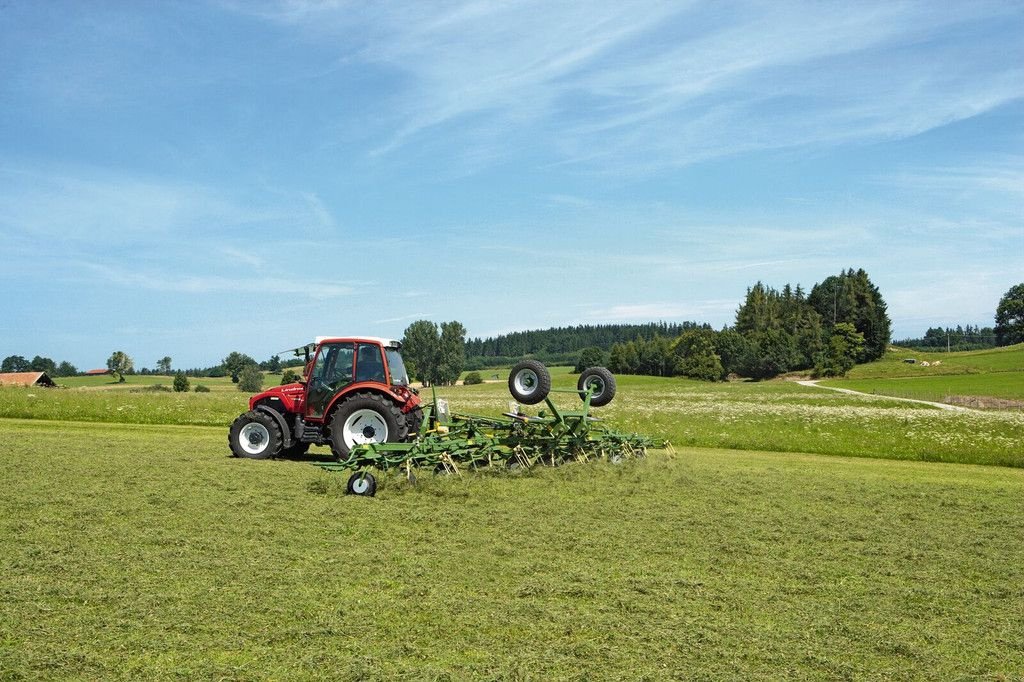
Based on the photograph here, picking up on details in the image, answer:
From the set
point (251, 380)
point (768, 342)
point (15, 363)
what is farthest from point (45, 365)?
point (768, 342)

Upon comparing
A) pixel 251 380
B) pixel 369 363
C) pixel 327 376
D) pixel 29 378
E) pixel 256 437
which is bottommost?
pixel 256 437

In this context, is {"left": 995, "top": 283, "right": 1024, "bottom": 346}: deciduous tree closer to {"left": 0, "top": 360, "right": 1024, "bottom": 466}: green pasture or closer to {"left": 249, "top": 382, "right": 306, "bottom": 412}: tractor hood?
{"left": 0, "top": 360, "right": 1024, "bottom": 466}: green pasture

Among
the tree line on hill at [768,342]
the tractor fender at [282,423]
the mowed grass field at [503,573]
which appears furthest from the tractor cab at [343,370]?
the tree line on hill at [768,342]

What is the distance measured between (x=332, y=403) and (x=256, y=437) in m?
1.57

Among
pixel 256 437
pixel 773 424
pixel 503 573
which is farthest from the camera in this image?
pixel 773 424

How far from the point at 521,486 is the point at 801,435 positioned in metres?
9.55

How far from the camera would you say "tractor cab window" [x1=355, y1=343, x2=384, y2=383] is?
1222cm

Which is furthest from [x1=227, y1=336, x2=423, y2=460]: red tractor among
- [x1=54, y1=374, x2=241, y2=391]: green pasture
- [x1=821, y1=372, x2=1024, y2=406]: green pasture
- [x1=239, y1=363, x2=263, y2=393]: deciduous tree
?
[x1=54, y1=374, x2=241, y2=391]: green pasture

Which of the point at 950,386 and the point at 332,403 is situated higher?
the point at 332,403

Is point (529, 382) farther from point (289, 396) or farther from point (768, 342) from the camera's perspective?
point (768, 342)

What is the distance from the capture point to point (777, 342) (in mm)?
Answer: 81312

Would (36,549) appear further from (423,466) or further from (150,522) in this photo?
(423,466)

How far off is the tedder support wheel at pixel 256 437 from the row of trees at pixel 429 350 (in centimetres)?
253

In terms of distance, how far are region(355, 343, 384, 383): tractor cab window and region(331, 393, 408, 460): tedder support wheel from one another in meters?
0.50
